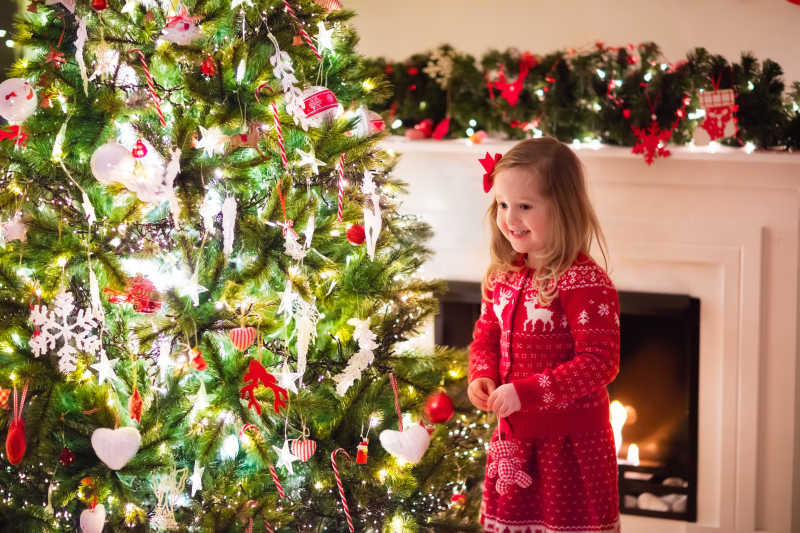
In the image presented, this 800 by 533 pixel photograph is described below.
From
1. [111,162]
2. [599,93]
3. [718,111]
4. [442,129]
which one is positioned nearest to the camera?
[111,162]

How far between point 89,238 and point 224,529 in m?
0.64

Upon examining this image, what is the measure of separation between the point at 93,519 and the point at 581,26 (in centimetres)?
237

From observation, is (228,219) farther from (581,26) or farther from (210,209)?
(581,26)

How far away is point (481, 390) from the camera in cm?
171

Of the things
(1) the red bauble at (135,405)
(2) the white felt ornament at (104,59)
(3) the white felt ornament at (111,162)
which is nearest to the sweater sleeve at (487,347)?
(1) the red bauble at (135,405)

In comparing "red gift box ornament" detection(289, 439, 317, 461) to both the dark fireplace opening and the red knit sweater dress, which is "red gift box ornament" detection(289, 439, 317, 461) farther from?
the dark fireplace opening

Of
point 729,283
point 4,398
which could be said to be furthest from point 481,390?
point 729,283

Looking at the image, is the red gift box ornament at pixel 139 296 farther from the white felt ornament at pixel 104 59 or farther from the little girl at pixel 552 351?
the little girl at pixel 552 351

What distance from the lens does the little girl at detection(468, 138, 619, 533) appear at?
1.62 metres

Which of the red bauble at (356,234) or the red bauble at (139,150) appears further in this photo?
the red bauble at (356,234)

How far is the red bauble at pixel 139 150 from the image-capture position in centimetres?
158

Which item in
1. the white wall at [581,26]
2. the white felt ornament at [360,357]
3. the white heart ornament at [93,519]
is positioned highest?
the white wall at [581,26]

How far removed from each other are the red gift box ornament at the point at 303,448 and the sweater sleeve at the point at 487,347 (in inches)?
14.0

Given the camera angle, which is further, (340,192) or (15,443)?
(340,192)
